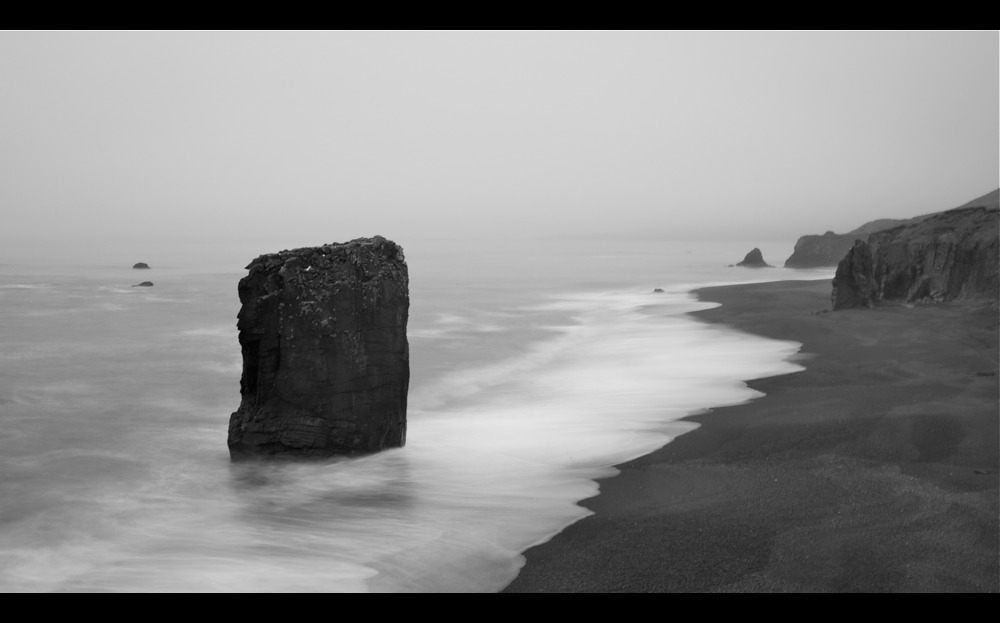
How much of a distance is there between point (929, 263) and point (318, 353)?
18721 millimetres

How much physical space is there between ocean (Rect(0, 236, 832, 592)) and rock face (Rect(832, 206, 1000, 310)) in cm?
438

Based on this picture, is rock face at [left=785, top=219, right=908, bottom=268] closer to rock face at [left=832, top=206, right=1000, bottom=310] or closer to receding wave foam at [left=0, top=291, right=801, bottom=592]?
rock face at [left=832, top=206, right=1000, bottom=310]

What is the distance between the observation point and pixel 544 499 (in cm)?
786

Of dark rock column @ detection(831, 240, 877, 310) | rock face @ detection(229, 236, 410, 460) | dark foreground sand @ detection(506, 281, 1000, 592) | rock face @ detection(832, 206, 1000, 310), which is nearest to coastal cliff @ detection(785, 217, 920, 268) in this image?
rock face @ detection(832, 206, 1000, 310)

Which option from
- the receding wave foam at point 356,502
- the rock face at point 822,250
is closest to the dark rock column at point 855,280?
the receding wave foam at point 356,502

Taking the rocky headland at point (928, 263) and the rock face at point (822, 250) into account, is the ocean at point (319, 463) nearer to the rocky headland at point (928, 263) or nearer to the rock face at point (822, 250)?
the rocky headland at point (928, 263)

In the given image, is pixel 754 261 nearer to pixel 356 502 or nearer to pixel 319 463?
pixel 319 463

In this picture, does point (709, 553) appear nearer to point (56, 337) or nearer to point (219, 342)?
point (219, 342)

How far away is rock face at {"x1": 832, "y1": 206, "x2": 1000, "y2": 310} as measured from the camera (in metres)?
20.0

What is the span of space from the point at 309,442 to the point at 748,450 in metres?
4.97

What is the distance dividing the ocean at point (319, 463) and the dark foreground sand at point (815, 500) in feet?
2.07

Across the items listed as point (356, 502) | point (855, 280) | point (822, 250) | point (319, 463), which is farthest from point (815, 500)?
point (822, 250)

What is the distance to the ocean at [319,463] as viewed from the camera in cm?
660
